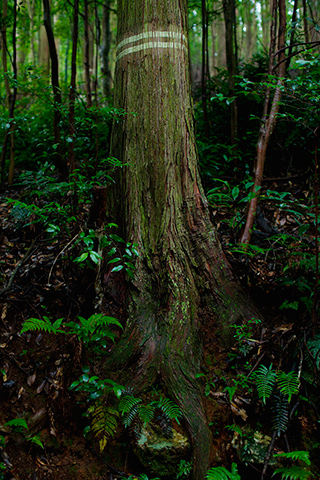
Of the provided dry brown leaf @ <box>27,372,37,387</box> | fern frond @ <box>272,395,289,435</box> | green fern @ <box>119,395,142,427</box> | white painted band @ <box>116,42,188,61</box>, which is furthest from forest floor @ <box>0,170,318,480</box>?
→ white painted band @ <box>116,42,188,61</box>

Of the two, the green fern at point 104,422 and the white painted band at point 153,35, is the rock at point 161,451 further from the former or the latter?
the white painted band at point 153,35

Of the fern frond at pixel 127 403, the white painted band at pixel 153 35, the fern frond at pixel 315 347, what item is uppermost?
the white painted band at pixel 153 35

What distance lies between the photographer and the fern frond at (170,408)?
6.92ft

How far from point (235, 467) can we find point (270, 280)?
1517mm

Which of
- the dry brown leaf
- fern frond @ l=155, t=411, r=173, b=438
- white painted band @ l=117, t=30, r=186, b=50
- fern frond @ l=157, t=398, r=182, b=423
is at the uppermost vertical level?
white painted band @ l=117, t=30, r=186, b=50

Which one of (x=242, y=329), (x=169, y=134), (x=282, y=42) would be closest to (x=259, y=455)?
(x=242, y=329)

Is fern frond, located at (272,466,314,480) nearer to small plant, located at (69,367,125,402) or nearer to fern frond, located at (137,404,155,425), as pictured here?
fern frond, located at (137,404,155,425)

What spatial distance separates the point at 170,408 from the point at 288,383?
797 mm

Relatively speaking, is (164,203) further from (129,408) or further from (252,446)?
(252,446)

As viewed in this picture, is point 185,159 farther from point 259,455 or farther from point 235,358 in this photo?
point 259,455

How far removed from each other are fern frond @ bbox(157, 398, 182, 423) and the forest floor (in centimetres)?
29

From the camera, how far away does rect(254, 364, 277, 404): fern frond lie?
7.05 feet

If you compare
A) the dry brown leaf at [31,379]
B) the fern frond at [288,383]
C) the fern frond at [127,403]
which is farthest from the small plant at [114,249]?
the fern frond at [288,383]

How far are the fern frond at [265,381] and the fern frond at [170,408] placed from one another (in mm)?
556
